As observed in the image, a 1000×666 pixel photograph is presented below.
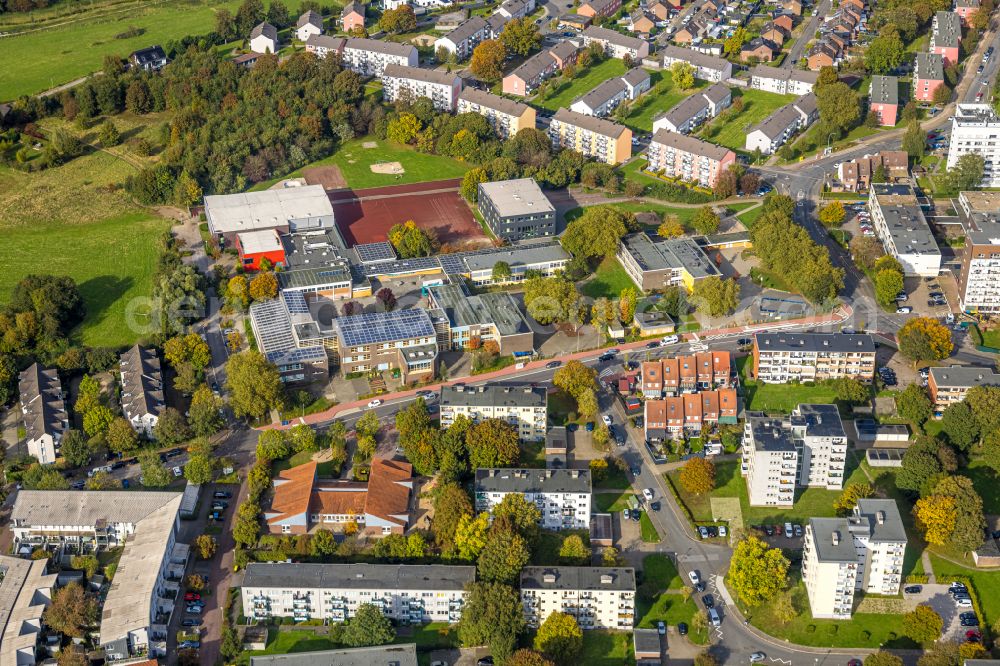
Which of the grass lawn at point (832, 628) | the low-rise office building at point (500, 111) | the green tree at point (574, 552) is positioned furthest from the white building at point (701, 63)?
the grass lawn at point (832, 628)

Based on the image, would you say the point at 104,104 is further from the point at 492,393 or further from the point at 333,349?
the point at 492,393

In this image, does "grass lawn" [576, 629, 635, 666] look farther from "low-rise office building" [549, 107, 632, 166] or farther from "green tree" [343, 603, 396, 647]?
"low-rise office building" [549, 107, 632, 166]

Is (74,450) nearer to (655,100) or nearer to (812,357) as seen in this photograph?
(812,357)

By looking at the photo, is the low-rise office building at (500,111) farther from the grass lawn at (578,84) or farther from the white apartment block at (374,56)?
the white apartment block at (374,56)

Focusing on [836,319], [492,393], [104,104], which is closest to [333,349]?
[492,393]

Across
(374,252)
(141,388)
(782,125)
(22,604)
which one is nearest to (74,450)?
(141,388)

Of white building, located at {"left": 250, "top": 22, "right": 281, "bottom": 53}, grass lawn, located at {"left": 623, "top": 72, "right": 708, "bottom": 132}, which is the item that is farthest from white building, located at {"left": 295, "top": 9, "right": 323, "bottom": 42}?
grass lawn, located at {"left": 623, "top": 72, "right": 708, "bottom": 132}
